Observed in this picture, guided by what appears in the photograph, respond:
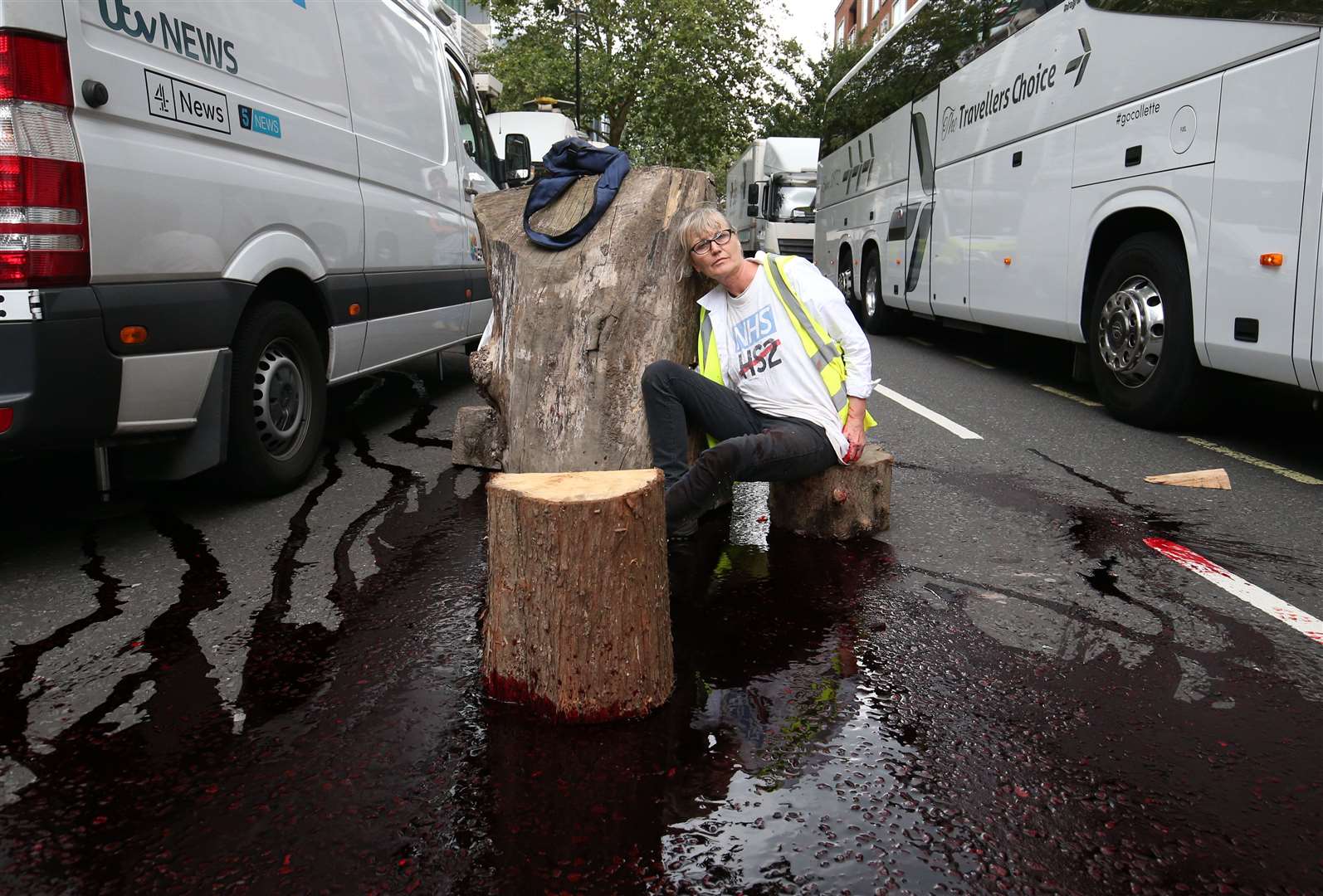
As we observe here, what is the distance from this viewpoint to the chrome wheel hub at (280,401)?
15.2 ft

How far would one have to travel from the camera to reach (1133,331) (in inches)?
257

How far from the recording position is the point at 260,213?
4.46 metres

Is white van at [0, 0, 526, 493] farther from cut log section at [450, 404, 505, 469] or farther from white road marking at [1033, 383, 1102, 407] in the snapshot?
white road marking at [1033, 383, 1102, 407]

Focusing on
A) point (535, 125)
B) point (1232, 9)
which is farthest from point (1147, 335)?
point (535, 125)

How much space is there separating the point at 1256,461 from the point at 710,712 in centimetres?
427

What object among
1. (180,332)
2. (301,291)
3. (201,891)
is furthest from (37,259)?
(201,891)

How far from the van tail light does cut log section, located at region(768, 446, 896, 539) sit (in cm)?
269

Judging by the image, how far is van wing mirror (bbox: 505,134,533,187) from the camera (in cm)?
822

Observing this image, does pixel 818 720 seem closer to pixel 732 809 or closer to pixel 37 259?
pixel 732 809

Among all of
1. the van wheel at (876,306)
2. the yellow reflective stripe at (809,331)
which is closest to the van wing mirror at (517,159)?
the yellow reflective stripe at (809,331)

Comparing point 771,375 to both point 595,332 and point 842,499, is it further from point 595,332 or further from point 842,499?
point 595,332

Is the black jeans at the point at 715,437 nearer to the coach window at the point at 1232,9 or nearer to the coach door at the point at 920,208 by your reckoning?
the coach window at the point at 1232,9

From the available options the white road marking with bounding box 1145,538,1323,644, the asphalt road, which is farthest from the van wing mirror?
the white road marking with bounding box 1145,538,1323,644

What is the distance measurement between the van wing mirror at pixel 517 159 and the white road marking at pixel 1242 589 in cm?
569
